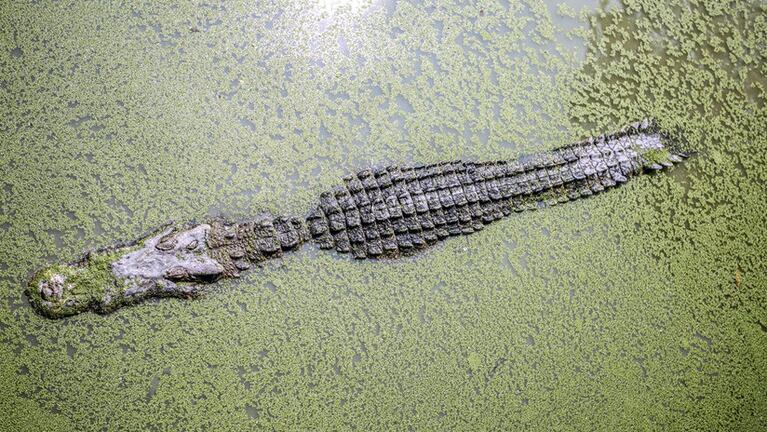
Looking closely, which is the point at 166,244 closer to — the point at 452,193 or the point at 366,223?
the point at 366,223

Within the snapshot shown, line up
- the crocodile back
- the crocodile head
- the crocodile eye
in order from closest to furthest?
the crocodile head, the crocodile eye, the crocodile back

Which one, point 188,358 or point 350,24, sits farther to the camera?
point 350,24

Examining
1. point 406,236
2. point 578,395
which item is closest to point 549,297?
point 578,395

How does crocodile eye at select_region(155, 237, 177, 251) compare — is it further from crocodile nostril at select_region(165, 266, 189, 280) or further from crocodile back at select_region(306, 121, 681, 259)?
crocodile back at select_region(306, 121, 681, 259)

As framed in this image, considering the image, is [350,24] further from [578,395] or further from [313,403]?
[578,395]

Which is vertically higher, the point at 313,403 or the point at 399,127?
the point at 399,127

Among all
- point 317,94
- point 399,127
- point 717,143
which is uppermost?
point 317,94

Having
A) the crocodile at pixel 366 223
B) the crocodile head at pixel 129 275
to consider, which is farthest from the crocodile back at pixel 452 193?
the crocodile head at pixel 129 275

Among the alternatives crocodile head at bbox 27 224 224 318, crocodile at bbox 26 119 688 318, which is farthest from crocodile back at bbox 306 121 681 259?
crocodile head at bbox 27 224 224 318

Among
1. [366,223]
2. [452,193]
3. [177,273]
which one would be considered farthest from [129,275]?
[452,193]
